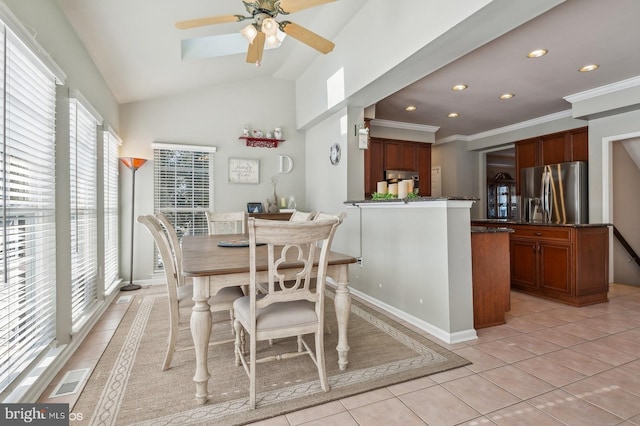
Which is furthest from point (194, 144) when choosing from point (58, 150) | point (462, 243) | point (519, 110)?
point (519, 110)

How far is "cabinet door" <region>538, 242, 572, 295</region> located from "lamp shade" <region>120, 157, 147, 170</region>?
17.2ft

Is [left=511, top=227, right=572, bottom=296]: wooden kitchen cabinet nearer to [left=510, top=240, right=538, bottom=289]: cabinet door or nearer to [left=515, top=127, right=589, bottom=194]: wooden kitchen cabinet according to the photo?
[left=510, top=240, right=538, bottom=289]: cabinet door

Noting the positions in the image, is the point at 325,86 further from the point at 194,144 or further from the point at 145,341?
the point at 145,341

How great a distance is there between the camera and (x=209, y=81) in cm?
470

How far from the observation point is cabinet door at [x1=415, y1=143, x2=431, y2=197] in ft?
19.8

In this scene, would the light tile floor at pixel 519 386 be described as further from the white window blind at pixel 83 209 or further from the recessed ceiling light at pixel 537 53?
the recessed ceiling light at pixel 537 53

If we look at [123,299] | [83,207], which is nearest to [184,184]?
[123,299]

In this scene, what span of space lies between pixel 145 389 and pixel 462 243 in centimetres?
249

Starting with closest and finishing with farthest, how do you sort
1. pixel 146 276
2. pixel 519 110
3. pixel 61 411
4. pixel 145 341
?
pixel 61 411
pixel 145 341
pixel 146 276
pixel 519 110

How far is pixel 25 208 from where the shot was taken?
1823 millimetres

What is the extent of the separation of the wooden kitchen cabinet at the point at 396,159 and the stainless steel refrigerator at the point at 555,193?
66.0 inches

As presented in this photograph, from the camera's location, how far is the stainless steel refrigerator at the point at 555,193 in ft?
15.7

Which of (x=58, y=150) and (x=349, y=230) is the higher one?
(x=58, y=150)

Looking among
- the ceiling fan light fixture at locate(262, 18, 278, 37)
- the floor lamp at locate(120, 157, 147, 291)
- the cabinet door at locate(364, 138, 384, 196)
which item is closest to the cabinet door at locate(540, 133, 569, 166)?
the cabinet door at locate(364, 138, 384, 196)
